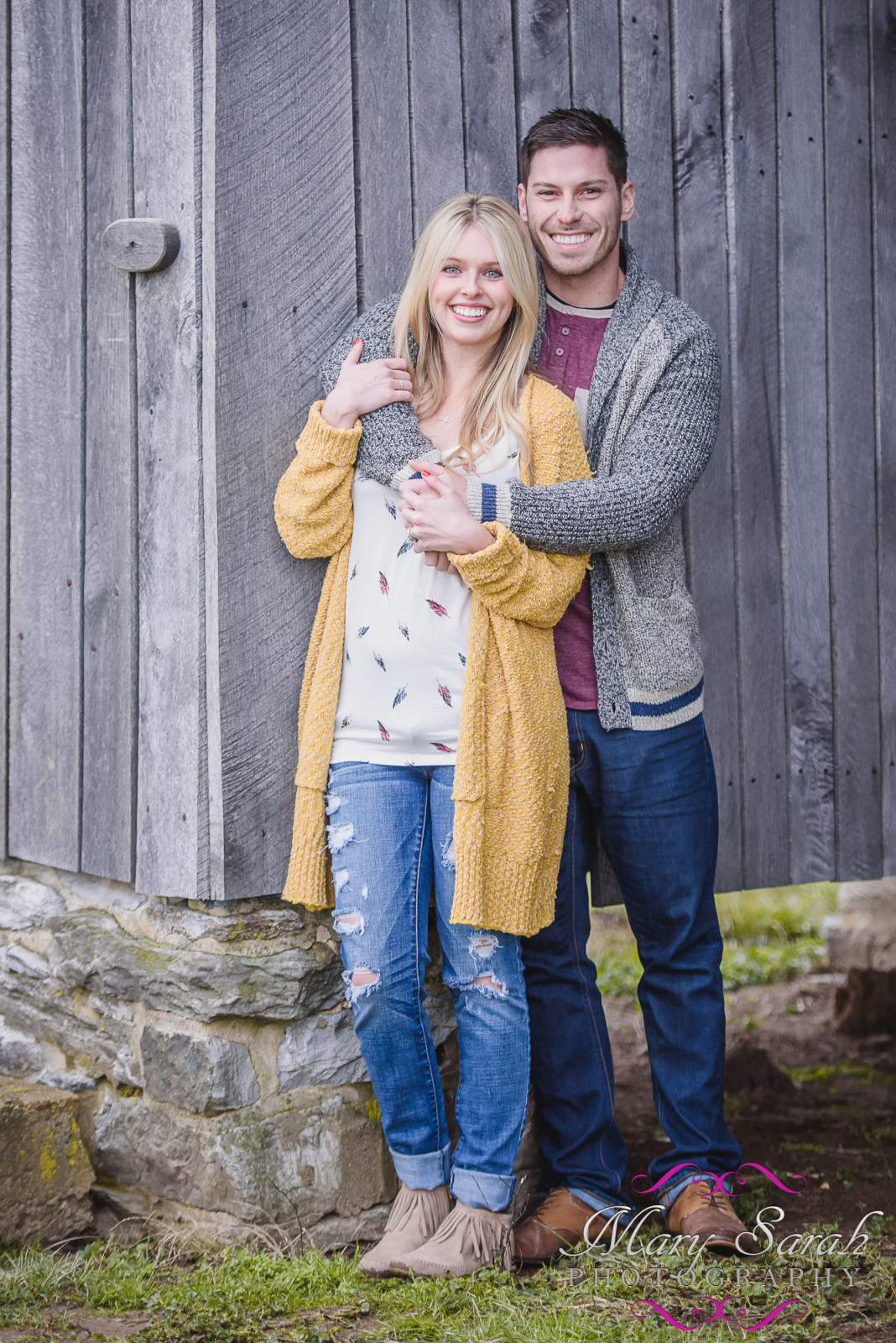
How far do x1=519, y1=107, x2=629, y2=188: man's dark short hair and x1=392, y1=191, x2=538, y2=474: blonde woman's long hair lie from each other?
24cm

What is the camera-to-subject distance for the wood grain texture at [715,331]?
3219 millimetres

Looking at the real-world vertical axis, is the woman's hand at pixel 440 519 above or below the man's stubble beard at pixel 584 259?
below

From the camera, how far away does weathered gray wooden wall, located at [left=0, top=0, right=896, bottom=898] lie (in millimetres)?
2654

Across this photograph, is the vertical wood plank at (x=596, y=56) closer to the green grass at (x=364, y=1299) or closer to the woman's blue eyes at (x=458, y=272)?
the woman's blue eyes at (x=458, y=272)

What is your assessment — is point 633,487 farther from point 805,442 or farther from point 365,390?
point 805,442

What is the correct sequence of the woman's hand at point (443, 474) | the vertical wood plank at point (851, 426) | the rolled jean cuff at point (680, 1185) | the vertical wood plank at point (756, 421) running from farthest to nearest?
the vertical wood plank at point (851, 426) < the vertical wood plank at point (756, 421) < the rolled jean cuff at point (680, 1185) < the woman's hand at point (443, 474)

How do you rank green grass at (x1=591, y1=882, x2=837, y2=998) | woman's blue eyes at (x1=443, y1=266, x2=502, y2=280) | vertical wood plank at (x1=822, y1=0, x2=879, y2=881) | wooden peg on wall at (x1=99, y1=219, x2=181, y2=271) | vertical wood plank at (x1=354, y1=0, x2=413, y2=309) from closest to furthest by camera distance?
woman's blue eyes at (x1=443, y1=266, x2=502, y2=280), wooden peg on wall at (x1=99, y1=219, x2=181, y2=271), vertical wood plank at (x1=354, y1=0, x2=413, y2=309), vertical wood plank at (x1=822, y1=0, x2=879, y2=881), green grass at (x1=591, y1=882, x2=837, y2=998)

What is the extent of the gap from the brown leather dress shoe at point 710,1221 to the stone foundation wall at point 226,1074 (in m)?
0.58

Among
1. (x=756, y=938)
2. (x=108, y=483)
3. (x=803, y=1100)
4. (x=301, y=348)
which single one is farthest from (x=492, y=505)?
(x=756, y=938)

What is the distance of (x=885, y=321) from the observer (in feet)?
11.6

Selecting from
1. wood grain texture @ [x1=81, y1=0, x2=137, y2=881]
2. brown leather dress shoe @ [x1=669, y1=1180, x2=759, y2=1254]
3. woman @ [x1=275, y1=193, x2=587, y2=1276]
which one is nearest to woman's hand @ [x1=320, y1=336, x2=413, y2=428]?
woman @ [x1=275, y1=193, x2=587, y2=1276]

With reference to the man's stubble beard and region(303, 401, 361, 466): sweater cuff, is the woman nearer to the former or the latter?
region(303, 401, 361, 466): sweater cuff

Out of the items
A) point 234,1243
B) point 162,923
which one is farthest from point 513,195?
point 234,1243

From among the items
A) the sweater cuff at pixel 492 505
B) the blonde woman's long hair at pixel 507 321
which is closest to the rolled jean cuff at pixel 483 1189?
the sweater cuff at pixel 492 505
